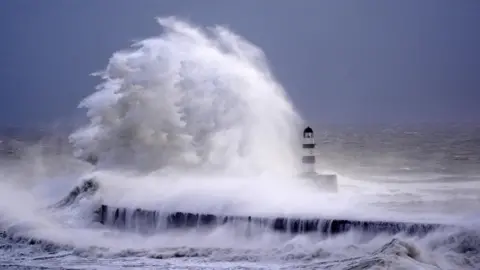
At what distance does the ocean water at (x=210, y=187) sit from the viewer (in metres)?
12.7

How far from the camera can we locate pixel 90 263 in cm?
1302

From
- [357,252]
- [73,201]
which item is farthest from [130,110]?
[357,252]

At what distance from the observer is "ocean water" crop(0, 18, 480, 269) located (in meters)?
12.7

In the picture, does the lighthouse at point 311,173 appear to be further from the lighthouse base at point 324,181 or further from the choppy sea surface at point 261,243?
the choppy sea surface at point 261,243

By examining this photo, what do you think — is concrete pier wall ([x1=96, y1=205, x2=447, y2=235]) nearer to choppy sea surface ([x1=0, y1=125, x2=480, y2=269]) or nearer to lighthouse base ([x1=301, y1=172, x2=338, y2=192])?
choppy sea surface ([x1=0, y1=125, x2=480, y2=269])

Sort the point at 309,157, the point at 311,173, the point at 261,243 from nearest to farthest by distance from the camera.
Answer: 1. the point at 261,243
2. the point at 311,173
3. the point at 309,157

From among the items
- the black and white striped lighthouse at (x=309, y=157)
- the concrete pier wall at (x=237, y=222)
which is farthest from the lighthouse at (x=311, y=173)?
the concrete pier wall at (x=237, y=222)

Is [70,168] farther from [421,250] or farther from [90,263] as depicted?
[421,250]

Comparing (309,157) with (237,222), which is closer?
(237,222)

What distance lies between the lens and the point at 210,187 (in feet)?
60.9

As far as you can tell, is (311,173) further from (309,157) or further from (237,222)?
(237,222)

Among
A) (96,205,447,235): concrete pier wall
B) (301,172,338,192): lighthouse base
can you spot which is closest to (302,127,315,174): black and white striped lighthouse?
(301,172,338,192): lighthouse base

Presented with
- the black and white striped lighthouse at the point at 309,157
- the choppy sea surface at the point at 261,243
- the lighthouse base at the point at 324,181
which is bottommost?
the choppy sea surface at the point at 261,243

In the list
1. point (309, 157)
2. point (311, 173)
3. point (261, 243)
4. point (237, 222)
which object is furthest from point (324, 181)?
point (261, 243)
